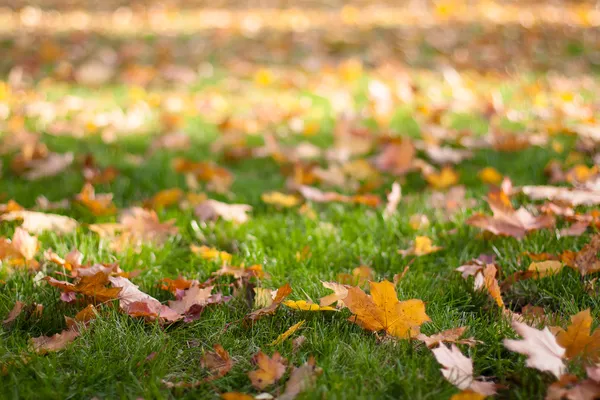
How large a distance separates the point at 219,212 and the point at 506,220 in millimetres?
1153

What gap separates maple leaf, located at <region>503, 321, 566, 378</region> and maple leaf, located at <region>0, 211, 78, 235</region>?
173 cm

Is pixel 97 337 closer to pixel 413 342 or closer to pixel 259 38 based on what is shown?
pixel 413 342

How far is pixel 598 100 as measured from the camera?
4.36m

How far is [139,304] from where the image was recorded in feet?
5.86

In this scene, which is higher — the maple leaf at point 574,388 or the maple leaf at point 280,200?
the maple leaf at point 574,388

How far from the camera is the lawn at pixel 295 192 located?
5.28 feet

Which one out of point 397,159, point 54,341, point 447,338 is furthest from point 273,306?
point 397,159

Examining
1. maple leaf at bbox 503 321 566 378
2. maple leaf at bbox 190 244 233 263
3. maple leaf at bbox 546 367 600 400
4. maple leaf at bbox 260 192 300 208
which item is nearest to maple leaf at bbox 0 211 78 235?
maple leaf at bbox 190 244 233 263

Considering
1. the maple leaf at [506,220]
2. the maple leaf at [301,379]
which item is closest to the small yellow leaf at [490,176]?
the maple leaf at [506,220]

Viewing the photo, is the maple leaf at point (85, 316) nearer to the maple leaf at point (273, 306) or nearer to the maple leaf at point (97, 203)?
the maple leaf at point (273, 306)

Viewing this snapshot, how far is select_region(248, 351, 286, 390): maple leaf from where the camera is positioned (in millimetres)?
1513

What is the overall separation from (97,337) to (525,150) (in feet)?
8.52

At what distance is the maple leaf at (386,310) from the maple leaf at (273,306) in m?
0.21

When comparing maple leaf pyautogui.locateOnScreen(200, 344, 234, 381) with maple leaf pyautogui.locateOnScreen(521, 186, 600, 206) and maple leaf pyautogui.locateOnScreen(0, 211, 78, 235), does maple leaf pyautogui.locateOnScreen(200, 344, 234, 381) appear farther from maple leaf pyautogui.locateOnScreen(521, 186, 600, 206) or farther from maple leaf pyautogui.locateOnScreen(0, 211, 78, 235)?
maple leaf pyautogui.locateOnScreen(521, 186, 600, 206)
